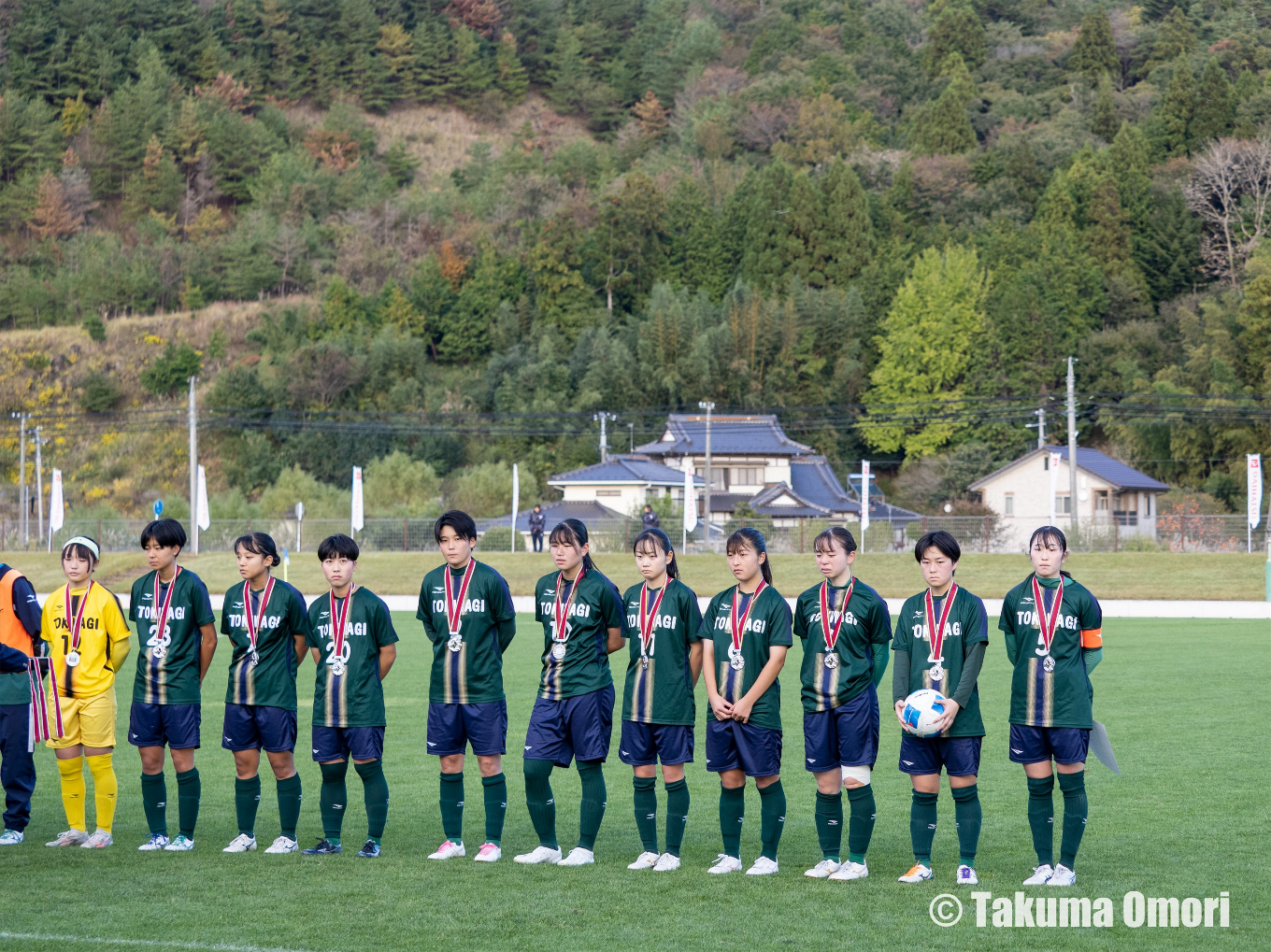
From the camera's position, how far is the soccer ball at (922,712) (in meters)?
6.75

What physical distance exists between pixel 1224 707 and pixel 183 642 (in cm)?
Result: 1092

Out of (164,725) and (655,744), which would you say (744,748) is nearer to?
(655,744)

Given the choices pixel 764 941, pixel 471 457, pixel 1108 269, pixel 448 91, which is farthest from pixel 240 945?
pixel 448 91

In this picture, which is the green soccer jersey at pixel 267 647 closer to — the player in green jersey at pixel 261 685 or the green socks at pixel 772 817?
the player in green jersey at pixel 261 685

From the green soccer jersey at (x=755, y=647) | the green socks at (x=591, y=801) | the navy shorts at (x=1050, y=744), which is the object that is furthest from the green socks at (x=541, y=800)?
the navy shorts at (x=1050, y=744)

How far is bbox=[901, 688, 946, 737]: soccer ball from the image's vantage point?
22.1ft

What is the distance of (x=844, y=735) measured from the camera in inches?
274

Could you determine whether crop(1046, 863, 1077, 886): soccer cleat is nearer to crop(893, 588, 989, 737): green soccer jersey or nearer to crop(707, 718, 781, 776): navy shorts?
crop(893, 588, 989, 737): green soccer jersey

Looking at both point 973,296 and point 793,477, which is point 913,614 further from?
point 973,296

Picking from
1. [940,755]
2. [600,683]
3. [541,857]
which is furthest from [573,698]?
[940,755]

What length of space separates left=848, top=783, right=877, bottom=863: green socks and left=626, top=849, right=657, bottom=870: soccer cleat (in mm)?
1123

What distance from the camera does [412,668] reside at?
1853 centimetres

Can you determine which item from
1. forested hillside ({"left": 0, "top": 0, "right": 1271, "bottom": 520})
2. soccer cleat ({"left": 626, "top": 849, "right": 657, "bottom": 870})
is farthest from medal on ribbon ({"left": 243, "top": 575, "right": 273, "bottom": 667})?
forested hillside ({"left": 0, "top": 0, "right": 1271, "bottom": 520})

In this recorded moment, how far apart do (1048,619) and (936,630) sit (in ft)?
1.99
